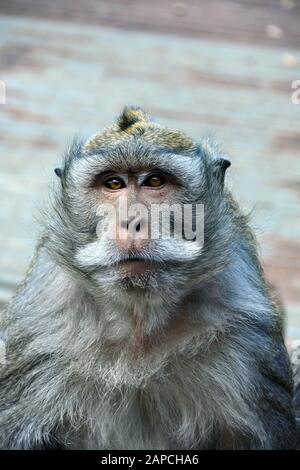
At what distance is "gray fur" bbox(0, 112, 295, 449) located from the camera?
516 cm

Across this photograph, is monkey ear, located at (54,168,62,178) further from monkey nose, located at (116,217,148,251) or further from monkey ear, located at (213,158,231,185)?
monkey ear, located at (213,158,231,185)

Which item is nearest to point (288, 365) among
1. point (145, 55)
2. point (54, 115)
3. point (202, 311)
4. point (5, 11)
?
point (202, 311)

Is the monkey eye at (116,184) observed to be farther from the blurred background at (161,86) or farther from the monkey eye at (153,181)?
the blurred background at (161,86)

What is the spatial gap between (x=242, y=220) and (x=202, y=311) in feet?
2.52

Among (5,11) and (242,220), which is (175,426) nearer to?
(242,220)

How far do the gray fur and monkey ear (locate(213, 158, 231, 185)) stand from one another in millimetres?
25

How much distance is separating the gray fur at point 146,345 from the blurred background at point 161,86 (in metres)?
3.60

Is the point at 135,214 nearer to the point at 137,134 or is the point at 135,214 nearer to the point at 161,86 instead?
the point at 137,134

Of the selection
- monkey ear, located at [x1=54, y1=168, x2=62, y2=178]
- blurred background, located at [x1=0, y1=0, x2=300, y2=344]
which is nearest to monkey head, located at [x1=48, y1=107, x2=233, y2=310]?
monkey ear, located at [x1=54, y1=168, x2=62, y2=178]

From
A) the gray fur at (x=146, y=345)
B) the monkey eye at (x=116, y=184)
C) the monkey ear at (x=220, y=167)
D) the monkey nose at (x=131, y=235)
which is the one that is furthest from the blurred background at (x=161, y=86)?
the monkey nose at (x=131, y=235)

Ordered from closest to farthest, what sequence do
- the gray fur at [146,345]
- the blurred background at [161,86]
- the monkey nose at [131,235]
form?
the monkey nose at [131,235]
the gray fur at [146,345]
the blurred background at [161,86]

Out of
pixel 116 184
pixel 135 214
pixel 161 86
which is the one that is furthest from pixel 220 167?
pixel 161 86

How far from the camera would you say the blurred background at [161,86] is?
33.8 ft

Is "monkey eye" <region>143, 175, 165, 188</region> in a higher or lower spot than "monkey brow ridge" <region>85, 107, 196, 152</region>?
lower
